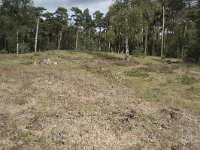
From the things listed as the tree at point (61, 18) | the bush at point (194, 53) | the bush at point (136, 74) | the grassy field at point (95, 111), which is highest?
the tree at point (61, 18)

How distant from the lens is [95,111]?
2230 cm

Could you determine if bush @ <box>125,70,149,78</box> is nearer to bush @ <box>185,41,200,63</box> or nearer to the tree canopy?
the tree canopy

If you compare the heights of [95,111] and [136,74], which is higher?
[136,74]

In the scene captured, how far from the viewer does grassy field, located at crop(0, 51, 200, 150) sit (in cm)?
1820

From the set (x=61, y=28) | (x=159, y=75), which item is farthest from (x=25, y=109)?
(x=61, y=28)

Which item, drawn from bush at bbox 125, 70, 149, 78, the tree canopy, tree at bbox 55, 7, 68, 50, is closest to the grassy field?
bush at bbox 125, 70, 149, 78

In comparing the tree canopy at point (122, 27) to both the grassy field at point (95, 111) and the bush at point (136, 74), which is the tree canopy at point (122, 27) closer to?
the bush at point (136, 74)

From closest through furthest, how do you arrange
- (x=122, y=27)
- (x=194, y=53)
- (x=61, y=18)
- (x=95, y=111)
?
(x=95, y=111) → (x=122, y=27) → (x=194, y=53) → (x=61, y=18)

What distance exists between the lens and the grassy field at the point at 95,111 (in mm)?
18203

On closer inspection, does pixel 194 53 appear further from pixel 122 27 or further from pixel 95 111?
pixel 95 111

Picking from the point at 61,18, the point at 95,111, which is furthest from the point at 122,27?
the point at 61,18

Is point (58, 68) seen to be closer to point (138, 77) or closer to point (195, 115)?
point (138, 77)

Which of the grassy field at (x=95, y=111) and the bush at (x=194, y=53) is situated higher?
the bush at (x=194, y=53)

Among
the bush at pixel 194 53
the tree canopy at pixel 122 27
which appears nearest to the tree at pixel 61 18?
the tree canopy at pixel 122 27
